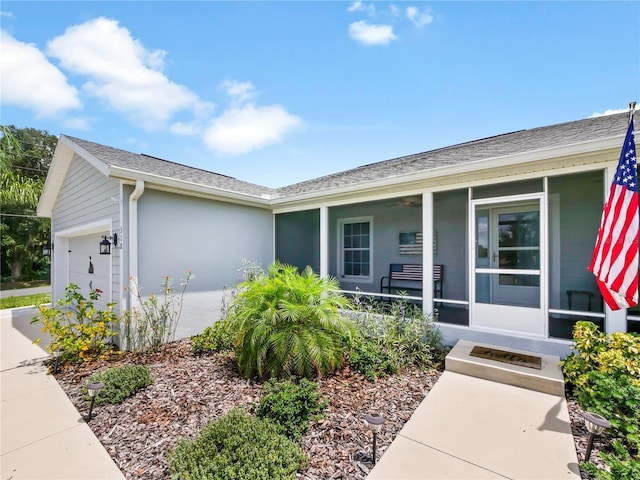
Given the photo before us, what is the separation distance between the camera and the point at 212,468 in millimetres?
2074

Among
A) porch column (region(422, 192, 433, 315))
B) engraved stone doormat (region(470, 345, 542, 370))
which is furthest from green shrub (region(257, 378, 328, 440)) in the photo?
porch column (region(422, 192, 433, 315))

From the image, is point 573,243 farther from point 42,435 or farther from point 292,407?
point 42,435

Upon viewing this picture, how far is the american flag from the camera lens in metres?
3.01

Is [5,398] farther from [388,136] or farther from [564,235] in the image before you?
[388,136]

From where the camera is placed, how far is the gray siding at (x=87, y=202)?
5.20 metres

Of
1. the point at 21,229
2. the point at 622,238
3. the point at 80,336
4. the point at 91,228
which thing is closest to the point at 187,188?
the point at 91,228

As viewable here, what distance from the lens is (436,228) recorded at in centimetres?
716

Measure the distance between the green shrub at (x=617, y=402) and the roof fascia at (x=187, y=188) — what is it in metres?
6.41

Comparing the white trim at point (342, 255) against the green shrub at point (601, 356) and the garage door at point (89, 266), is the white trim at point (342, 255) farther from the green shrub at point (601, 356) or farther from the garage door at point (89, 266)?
the garage door at point (89, 266)

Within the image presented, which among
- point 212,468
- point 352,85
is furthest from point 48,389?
point 352,85

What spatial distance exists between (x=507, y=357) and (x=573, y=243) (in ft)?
10.2

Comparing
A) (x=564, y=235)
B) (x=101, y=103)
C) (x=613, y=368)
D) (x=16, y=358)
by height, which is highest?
(x=101, y=103)

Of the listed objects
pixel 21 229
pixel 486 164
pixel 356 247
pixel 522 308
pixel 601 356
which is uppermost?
pixel 486 164

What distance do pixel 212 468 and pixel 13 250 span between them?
2279cm
